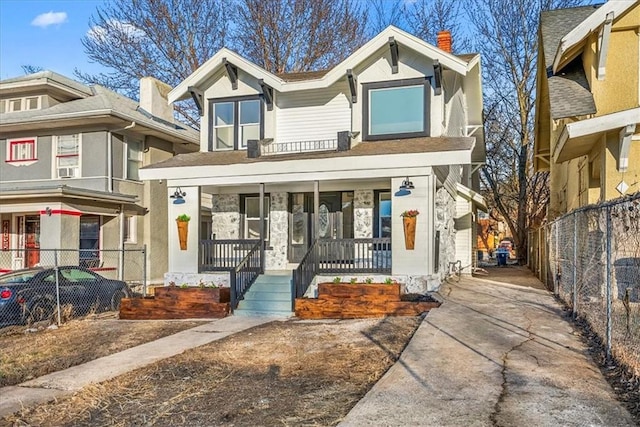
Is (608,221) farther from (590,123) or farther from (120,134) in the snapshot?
(120,134)

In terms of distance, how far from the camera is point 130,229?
62.7ft

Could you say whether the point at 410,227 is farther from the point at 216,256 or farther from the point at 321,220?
the point at 216,256

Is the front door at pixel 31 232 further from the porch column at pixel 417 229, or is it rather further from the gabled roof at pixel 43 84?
the porch column at pixel 417 229

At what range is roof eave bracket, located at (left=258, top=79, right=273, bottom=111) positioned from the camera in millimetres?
14277

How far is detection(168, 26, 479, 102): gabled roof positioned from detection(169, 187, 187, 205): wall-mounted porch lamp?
9.91ft

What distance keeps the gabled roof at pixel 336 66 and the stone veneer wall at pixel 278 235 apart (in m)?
2.96

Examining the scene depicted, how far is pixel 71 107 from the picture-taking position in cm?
1867

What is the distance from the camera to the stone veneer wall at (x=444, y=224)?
1377 centimetres

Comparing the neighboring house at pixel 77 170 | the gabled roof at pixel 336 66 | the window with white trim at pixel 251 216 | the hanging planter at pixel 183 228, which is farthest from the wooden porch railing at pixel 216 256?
the neighboring house at pixel 77 170

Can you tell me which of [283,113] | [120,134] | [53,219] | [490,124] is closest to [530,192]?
[490,124]

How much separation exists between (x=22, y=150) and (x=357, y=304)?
1458cm

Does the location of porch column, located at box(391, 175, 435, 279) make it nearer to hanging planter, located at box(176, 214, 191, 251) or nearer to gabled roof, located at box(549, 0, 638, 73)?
gabled roof, located at box(549, 0, 638, 73)

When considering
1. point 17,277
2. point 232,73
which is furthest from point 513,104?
point 17,277

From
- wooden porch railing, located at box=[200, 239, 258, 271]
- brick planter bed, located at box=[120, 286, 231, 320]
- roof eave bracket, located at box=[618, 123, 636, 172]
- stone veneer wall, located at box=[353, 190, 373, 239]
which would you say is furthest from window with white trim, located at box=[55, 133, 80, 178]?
roof eave bracket, located at box=[618, 123, 636, 172]
